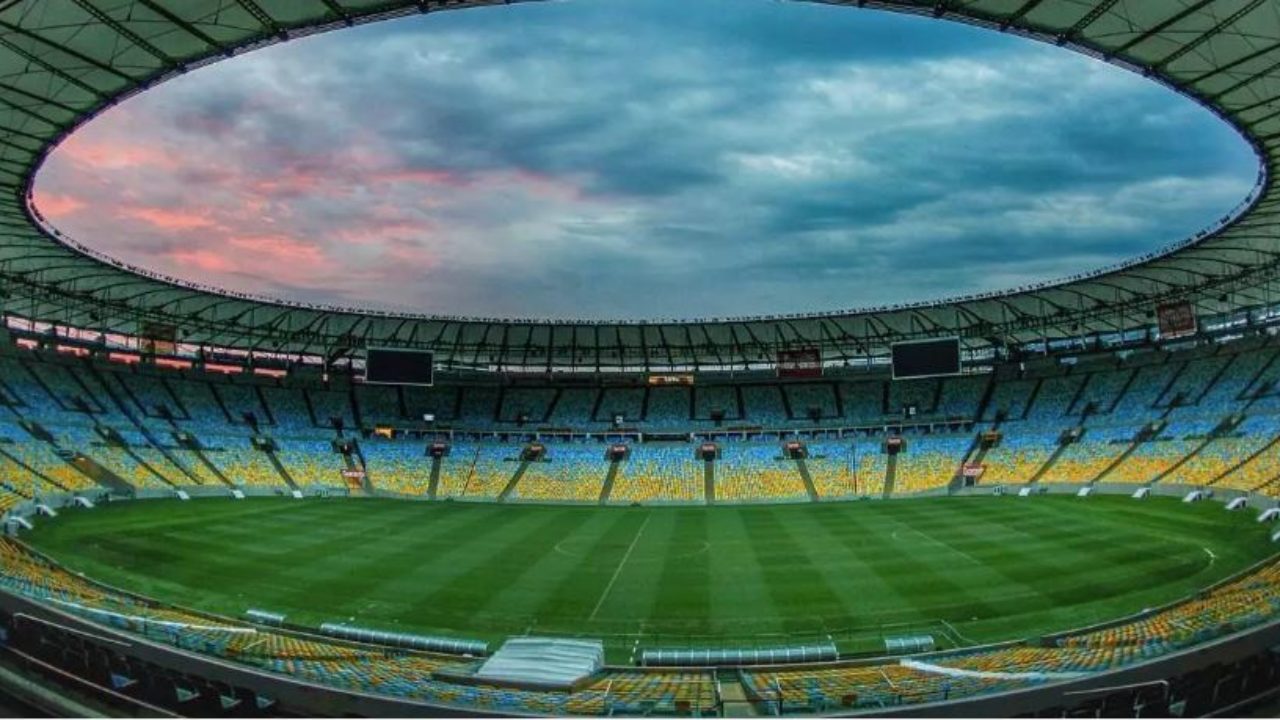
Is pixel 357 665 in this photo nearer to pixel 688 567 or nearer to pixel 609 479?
pixel 688 567

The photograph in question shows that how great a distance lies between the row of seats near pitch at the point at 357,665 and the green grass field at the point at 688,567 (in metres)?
3.25

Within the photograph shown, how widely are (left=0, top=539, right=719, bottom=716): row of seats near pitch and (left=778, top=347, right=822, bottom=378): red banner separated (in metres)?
43.5

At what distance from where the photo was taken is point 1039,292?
2002 inches

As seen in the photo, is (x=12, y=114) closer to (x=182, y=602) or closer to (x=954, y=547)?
(x=182, y=602)

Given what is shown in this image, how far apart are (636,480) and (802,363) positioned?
52.5 ft

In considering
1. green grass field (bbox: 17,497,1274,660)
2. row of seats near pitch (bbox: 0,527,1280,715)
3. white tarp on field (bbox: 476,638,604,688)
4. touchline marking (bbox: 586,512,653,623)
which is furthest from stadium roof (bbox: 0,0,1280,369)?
touchline marking (bbox: 586,512,653,623)

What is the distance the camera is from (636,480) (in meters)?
60.6

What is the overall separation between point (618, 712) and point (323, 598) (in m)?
17.2

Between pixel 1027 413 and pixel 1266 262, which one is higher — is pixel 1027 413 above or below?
below

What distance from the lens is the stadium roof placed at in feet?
67.4

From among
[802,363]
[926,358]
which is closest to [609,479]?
[802,363]

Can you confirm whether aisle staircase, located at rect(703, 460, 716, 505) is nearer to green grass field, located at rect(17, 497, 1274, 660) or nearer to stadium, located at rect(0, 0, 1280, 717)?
stadium, located at rect(0, 0, 1280, 717)

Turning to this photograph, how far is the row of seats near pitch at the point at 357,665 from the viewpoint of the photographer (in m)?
13.4

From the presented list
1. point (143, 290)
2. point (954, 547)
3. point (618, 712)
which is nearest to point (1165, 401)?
point (954, 547)
